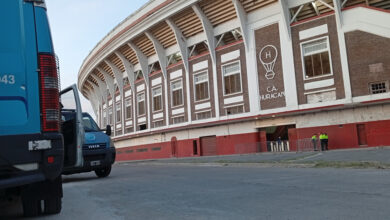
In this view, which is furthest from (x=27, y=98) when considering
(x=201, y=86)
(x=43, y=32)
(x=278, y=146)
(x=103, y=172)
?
(x=201, y=86)

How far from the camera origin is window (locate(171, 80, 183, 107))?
34.6m

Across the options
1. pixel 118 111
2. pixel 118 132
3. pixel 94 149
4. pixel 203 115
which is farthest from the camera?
pixel 118 111

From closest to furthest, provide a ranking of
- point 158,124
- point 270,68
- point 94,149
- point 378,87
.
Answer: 1. point 94,149
2. point 378,87
3. point 270,68
4. point 158,124

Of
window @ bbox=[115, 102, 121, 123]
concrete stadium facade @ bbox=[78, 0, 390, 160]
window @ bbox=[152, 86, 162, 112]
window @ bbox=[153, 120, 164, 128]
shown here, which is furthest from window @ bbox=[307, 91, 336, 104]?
window @ bbox=[115, 102, 121, 123]

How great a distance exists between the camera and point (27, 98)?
4016mm

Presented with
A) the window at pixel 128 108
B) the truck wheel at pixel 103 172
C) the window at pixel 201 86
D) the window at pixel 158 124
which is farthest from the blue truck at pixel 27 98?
the window at pixel 128 108

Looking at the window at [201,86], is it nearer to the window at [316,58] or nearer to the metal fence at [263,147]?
the metal fence at [263,147]

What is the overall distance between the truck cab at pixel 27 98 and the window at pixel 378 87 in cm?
2372

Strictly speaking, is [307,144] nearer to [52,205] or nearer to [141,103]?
[141,103]

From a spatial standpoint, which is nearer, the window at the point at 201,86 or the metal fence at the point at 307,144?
the metal fence at the point at 307,144

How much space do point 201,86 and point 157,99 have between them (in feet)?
23.4

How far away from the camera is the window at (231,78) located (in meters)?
29.6

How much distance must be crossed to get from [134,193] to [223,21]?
996 inches

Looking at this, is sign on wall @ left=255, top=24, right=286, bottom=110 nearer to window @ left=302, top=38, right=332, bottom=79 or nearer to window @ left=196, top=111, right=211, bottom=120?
window @ left=302, top=38, right=332, bottom=79
